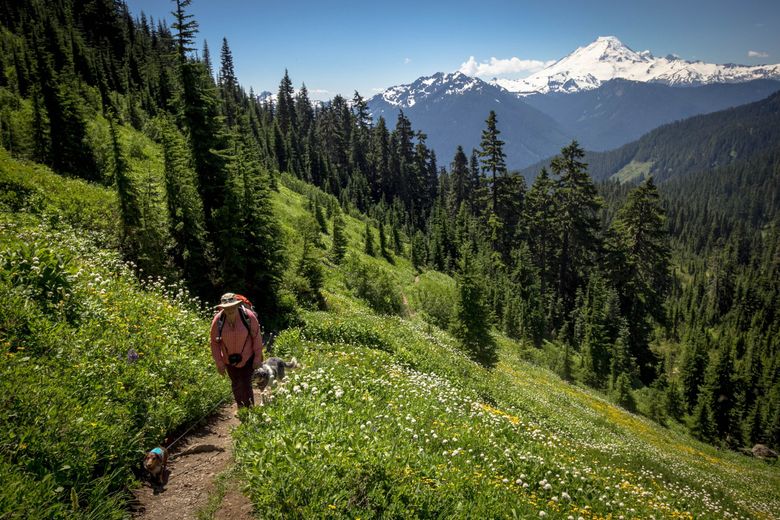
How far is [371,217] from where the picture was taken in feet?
251

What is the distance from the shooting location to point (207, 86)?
17.9 metres

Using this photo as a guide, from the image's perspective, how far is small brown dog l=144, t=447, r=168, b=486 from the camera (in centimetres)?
556

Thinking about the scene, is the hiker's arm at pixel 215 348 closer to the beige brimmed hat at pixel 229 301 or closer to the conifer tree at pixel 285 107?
the beige brimmed hat at pixel 229 301

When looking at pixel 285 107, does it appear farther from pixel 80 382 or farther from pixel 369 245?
pixel 80 382

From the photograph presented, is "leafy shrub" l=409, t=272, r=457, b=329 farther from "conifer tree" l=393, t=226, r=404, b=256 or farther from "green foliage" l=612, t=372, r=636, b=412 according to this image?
"green foliage" l=612, t=372, r=636, b=412

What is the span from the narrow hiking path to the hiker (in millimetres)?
1236

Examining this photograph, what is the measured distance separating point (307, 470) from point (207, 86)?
59.7ft

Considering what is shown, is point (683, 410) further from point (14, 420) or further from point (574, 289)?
point (14, 420)

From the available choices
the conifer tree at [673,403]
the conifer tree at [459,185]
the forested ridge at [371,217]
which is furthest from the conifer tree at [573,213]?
the conifer tree at [459,185]

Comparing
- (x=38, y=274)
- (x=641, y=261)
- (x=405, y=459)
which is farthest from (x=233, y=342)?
(x=641, y=261)

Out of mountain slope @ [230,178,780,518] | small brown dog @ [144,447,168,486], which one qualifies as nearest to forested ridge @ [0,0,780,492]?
mountain slope @ [230,178,780,518]

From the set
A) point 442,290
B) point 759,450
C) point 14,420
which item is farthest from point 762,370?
point 14,420

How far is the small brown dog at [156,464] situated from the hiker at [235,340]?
5.48ft

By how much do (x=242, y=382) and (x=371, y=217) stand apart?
2759 inches
